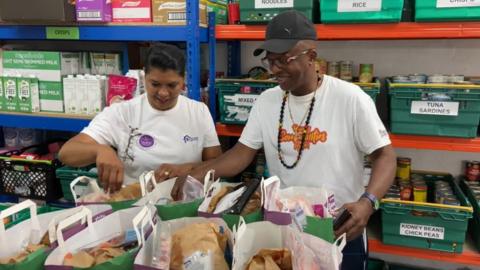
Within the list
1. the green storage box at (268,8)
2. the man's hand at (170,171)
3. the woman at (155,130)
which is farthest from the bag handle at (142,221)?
the green storage box at (268,8)

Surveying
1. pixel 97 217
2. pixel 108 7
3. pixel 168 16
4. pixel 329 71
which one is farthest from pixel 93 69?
pixel 97 217

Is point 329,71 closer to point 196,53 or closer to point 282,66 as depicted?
point 196,53

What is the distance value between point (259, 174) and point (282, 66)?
100 centimetres

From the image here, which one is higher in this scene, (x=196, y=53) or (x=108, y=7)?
(x=108, y=7)

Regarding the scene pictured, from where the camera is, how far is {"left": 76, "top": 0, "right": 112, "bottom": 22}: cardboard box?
7.06ft

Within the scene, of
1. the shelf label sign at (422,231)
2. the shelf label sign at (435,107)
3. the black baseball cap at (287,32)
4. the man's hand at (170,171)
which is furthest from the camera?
the shelf label sign at (422,231)

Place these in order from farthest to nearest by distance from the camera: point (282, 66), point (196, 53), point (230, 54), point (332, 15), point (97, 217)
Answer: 1. point (230, 54)
2. point (196, 53)
3. point (332, 15)
4. point (282, 66)
5. point (97, 217)

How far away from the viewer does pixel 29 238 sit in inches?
41.7

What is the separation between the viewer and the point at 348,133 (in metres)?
1.50

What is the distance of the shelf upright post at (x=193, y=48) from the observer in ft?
6.64

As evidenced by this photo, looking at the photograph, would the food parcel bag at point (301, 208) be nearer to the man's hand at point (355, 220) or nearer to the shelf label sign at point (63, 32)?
the man's hand at point (355, 220)

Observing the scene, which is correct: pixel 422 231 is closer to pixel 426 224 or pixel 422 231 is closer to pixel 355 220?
pixel 426 224

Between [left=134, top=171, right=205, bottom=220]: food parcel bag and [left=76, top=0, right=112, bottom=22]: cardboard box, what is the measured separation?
1.14 metres

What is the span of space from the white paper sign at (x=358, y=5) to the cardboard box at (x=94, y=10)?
116cm
